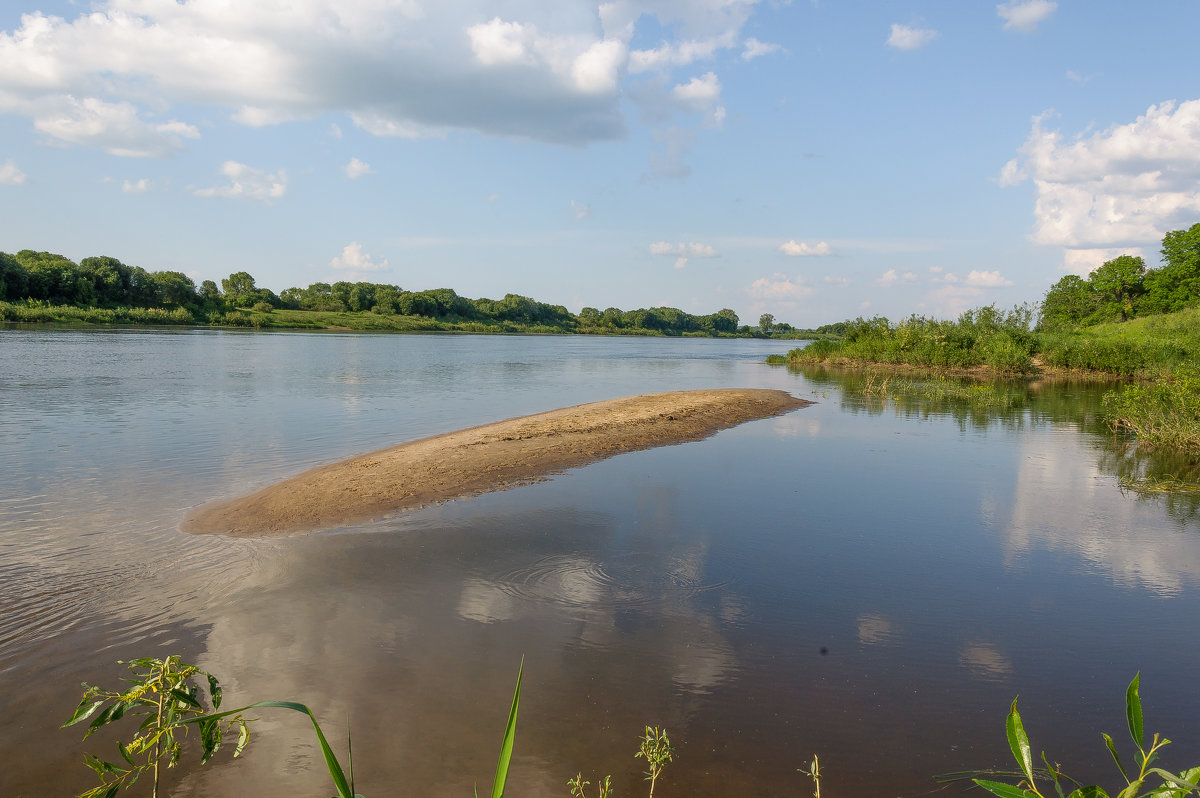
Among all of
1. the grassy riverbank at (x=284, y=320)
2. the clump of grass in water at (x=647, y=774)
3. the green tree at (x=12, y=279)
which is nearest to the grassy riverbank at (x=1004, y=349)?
the clump of grass in water at (x=647, y=774)

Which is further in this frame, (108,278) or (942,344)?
(108,278)

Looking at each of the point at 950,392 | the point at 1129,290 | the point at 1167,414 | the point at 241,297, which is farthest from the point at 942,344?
the point at 241,297

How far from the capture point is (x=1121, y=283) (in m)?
65.9

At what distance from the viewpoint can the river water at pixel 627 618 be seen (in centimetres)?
469

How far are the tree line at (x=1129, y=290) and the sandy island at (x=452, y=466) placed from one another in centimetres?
5503

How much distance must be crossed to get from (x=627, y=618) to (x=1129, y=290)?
78304 millimetres

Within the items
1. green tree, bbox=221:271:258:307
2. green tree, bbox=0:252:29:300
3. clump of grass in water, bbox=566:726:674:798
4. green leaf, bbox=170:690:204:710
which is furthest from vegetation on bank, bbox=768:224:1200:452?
green tree, bbox=221:271:258:307

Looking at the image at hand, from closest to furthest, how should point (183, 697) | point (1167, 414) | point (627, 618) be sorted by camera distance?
point (183, 697)
point (627, 618)
point (1167, 414)

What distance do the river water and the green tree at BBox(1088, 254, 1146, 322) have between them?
65064 millimetres

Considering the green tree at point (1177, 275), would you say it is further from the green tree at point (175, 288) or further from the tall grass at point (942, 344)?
the green tree at point (175, 288)

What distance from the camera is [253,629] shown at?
6.20 metres

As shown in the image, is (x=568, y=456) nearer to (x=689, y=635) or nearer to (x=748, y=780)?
(x=689, y=635)

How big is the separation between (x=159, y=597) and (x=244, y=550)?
4.59 feet

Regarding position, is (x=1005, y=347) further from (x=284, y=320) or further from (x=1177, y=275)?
(x=284, y=320)
